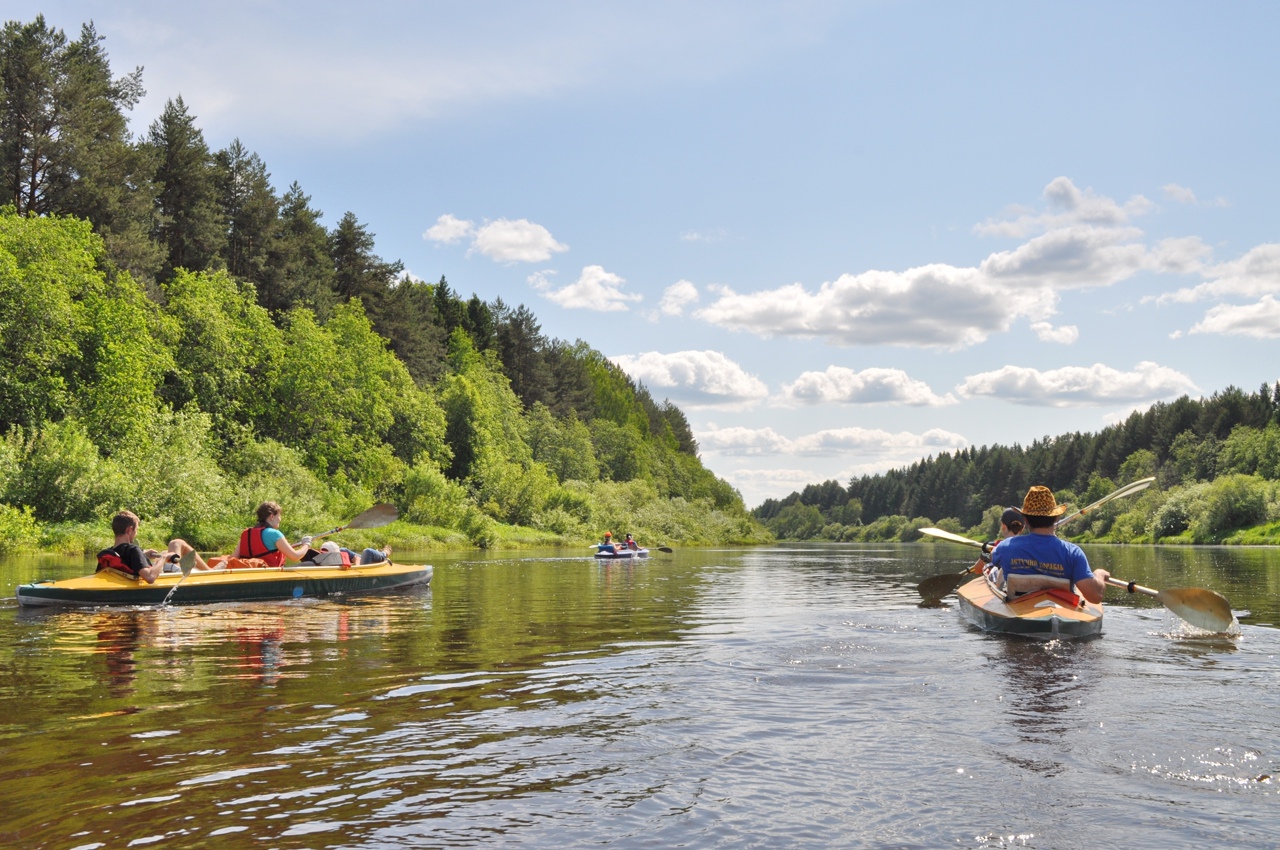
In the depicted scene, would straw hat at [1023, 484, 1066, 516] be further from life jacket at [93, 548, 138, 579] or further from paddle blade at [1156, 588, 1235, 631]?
life jacket at [93, 548, 138, 579]

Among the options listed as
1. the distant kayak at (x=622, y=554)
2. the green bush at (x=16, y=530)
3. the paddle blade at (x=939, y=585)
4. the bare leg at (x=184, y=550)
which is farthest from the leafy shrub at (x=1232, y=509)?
the bare leg at (x=184, y=550)

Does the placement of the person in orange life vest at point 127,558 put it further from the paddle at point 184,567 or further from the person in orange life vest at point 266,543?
the person in orange life vest at point 266,543

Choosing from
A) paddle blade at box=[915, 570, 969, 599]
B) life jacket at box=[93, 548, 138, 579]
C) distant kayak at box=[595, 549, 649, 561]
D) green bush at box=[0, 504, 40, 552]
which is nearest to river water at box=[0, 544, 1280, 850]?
life jacket at box=[93, 548, 138, 579]

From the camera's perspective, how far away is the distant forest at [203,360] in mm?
33219

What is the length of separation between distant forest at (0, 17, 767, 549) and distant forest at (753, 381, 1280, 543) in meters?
44.1

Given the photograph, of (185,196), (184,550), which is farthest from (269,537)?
(185,196)

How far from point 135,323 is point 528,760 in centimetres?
3681

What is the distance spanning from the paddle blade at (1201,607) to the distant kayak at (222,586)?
1361cm

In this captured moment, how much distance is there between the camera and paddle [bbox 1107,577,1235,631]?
1303 cm

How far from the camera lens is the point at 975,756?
630cm

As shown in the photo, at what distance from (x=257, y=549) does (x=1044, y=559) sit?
510 inches

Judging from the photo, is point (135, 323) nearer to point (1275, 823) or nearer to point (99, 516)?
point (99, 516)

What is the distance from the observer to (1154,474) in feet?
403

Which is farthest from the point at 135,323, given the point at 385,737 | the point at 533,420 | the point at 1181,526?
the point at 1181,526
